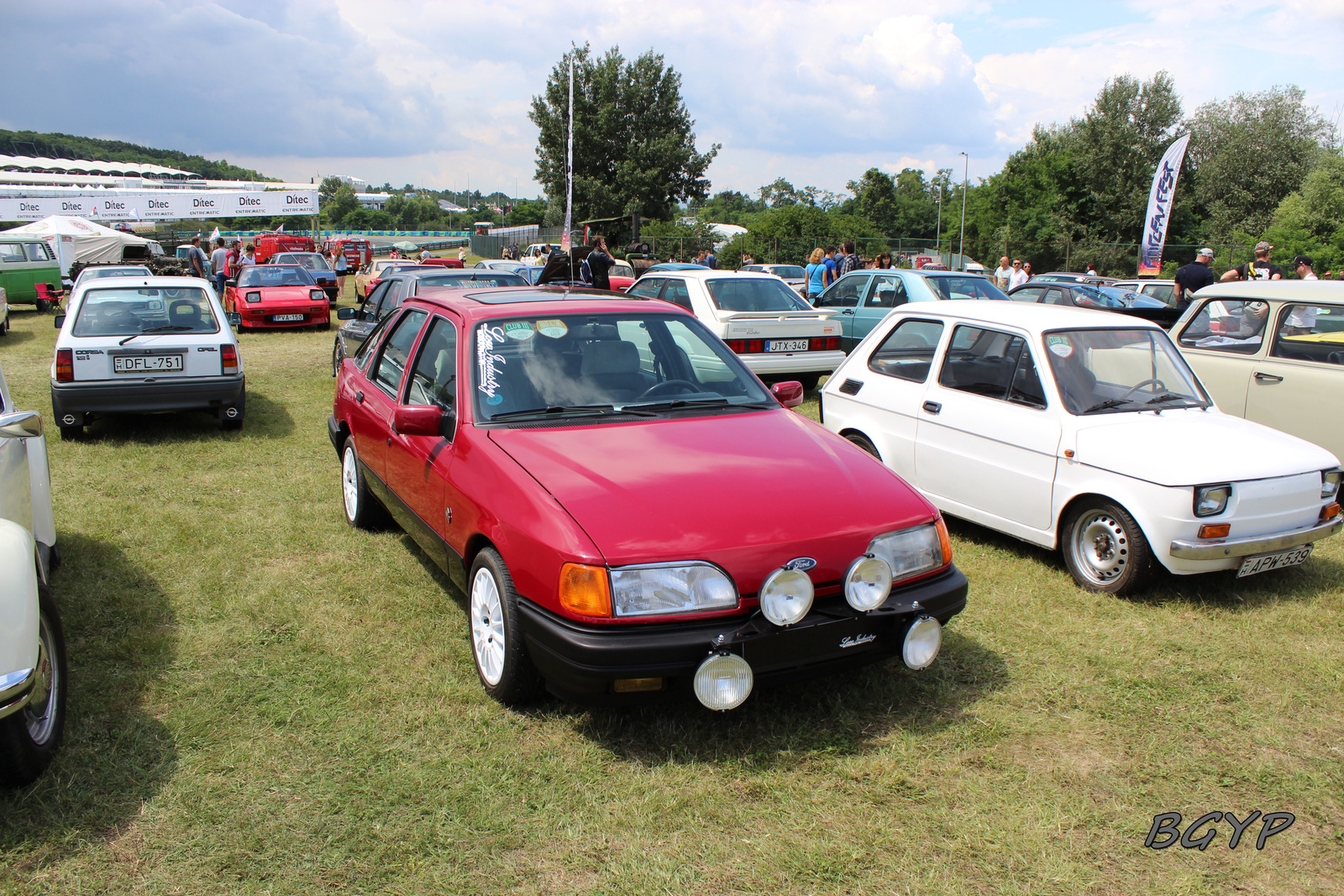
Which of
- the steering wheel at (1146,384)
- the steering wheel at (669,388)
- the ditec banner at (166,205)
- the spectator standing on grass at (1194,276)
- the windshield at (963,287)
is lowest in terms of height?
the steering wheel at (669,388)

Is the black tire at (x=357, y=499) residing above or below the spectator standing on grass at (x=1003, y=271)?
below

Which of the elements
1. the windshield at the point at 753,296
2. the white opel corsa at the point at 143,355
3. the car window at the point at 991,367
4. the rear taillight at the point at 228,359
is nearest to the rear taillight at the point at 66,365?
the white opel corsa at the point at 143,355

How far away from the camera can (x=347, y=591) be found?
16.1 ft

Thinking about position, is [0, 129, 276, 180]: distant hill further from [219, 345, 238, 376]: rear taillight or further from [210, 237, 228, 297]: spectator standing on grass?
[219, 345, 238, 376]: rear taillight

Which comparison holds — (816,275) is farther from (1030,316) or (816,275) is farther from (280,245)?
(280,245)

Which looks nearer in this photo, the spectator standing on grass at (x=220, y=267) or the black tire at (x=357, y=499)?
the black tire at (x=357, y=499)

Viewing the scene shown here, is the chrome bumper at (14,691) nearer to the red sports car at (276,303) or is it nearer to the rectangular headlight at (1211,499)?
the rectangular headlight at (1211,499)

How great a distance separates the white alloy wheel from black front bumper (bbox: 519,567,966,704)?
0.28m

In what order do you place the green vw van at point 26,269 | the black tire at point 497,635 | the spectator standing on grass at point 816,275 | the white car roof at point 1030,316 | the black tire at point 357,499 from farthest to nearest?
→ 1. the green vw van at point 26,269
2. the spectator standing on grass at point 816,275
3. the black tire at point 357,499
4. the white car roof at point 1030,316
5. the black tire at point 497,635

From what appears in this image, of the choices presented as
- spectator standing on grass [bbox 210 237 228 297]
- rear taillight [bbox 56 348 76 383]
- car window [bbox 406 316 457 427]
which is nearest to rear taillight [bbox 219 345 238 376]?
rear taillight [bbox 56 348 76 383]

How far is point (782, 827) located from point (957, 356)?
3.65 metres

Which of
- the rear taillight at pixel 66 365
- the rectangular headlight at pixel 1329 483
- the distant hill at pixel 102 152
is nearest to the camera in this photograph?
the rectangular headlight at pixel 1329 483

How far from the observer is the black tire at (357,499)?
5.70 meters

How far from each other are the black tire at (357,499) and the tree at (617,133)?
4659 cm
